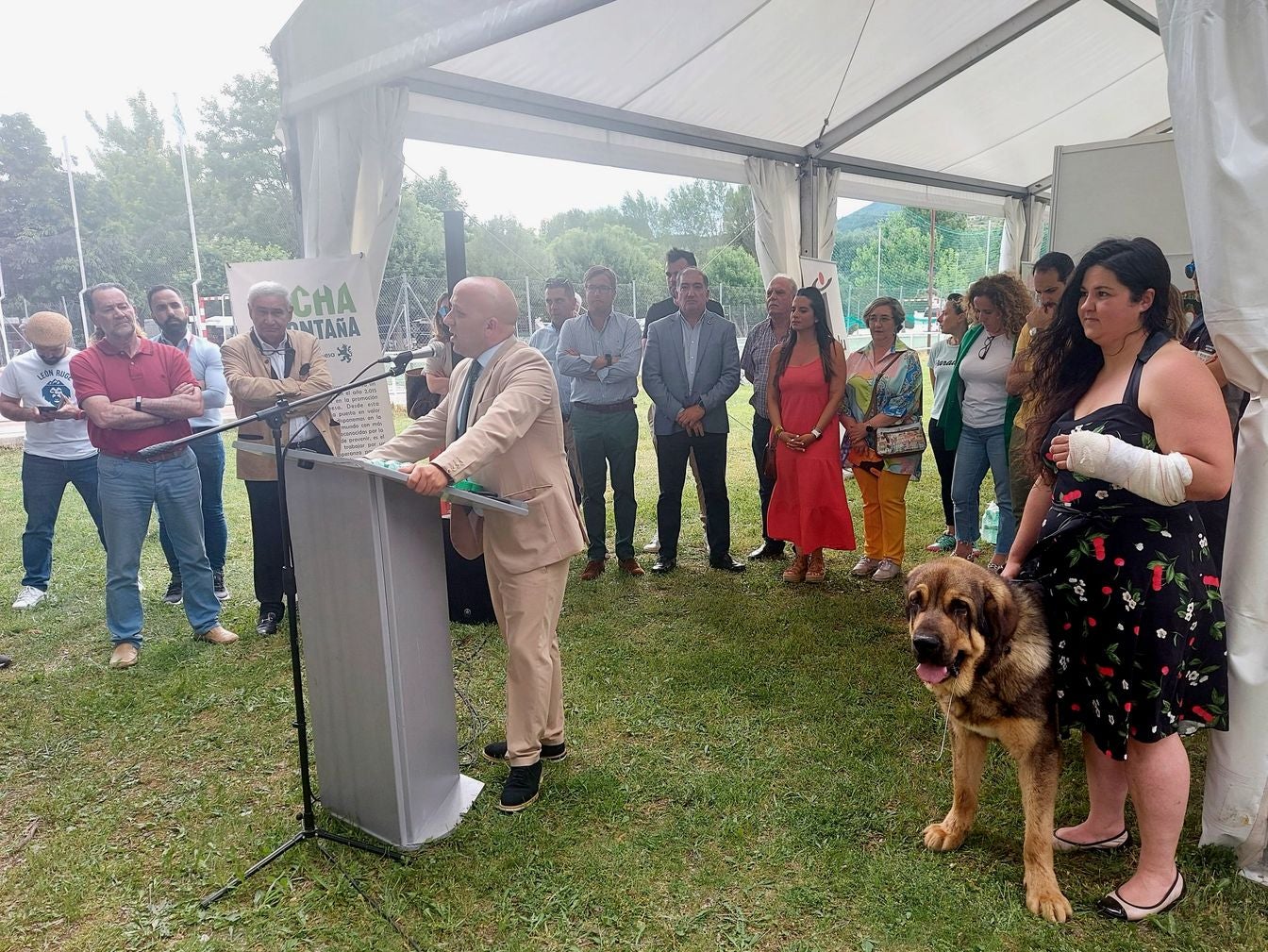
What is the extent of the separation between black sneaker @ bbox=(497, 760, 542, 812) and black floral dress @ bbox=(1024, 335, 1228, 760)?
6.31 feet

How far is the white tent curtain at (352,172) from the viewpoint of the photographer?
4.88 metres

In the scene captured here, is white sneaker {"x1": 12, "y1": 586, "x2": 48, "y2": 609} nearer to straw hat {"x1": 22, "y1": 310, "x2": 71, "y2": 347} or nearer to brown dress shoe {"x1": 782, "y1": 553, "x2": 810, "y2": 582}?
straw hat {"x1": 22, "y1": 310, "x2": 71, "y2": 347}

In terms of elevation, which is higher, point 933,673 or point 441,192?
point 441,192

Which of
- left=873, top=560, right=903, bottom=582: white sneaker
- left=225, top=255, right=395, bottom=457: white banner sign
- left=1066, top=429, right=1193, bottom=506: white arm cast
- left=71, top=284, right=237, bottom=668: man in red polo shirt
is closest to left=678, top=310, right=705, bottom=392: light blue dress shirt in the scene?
left=873, top=560, right=903, bottom=582: white sneaker

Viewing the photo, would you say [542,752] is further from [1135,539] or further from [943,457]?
[943,457]

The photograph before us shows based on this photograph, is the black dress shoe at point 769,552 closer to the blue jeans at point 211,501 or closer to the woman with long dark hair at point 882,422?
the woman with long dark hair at point 882,422

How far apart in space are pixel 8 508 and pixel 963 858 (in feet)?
35.6

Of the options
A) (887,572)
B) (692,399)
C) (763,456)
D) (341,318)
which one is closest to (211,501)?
(341,318)

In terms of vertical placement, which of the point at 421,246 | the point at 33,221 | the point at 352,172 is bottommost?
the point at 352,172

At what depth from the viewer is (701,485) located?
6.12 m

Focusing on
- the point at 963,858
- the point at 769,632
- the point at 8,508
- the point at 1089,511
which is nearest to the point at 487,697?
the point at 769,632

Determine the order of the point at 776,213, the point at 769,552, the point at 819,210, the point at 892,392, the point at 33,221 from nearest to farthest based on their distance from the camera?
the point at 892,392
the point at 769,552
the point at 776,213
the point at 819,210
the point at 33,221

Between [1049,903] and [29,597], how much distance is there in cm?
676

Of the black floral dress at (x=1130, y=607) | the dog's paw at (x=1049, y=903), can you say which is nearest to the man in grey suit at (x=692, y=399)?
the black floral dress at (x=1130, y=607)
